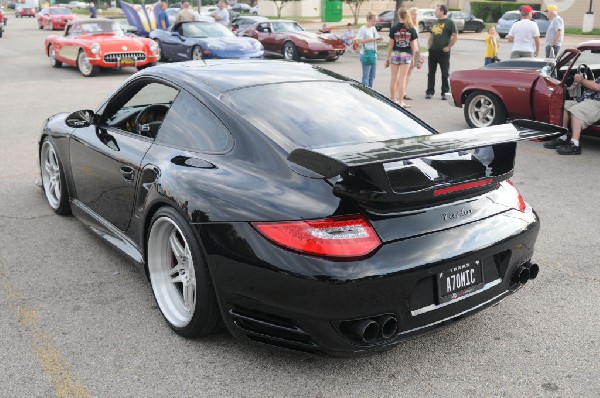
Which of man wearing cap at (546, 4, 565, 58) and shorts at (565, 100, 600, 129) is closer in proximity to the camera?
shorts at (565, 100, 600, 129)

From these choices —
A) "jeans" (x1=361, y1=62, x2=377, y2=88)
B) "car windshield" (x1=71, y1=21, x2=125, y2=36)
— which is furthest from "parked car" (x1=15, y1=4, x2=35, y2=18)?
"jeans" (x1=361, y1=62, x2=377, y2=88)

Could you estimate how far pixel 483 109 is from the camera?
9367 millimetres

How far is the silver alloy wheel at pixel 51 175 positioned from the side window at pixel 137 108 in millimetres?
935

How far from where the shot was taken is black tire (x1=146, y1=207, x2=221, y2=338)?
318cm

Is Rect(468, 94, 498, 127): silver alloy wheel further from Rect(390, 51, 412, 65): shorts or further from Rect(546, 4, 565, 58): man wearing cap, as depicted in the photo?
Rect(546, 4, 565, 58): man wearing cap

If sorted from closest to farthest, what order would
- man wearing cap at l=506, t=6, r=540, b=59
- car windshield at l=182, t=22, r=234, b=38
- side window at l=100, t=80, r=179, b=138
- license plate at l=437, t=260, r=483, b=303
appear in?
1. license plate at l=437, t=260, r=483, b=303
2. side window at l=100, t=80, r=179, b=138
3. man wearing cap at l=506, t=6, r=540, b=59
4. car windshield at l=182, t=22, r=234, b=38

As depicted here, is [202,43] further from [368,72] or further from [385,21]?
[385,21]

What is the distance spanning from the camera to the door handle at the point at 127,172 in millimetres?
3881

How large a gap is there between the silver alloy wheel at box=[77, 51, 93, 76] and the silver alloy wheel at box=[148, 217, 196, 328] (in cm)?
1356

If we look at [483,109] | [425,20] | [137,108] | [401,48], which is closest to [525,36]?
[401,48]

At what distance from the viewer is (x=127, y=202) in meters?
3.95

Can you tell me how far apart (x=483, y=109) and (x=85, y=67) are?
35.5ft

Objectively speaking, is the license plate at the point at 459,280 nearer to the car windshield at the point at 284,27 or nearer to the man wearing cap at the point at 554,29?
the man wearing cap at the point at 554,29

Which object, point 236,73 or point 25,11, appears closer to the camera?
point 236,73
